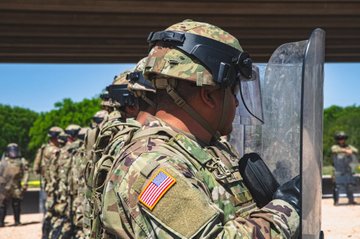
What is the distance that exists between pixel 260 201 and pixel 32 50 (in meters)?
17.7

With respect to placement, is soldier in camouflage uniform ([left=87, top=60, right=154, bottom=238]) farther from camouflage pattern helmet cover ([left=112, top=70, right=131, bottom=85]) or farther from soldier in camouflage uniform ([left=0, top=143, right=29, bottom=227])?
soldier in camouflage uniform ([left=0, top=143, right=29, bottom=227])

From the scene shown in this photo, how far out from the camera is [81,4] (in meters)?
14.2

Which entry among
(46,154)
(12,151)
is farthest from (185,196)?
(12,151)

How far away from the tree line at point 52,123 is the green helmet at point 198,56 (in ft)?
129

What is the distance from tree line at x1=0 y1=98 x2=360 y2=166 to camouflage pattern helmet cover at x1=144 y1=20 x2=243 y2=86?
39.5 metres

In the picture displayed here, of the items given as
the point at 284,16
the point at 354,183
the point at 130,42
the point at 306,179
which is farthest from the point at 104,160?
the point at 130,42

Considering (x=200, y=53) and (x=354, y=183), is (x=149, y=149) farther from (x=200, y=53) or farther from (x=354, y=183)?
(x=354, y=183)

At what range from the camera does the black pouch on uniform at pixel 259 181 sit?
2.20m

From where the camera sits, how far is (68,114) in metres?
51.4

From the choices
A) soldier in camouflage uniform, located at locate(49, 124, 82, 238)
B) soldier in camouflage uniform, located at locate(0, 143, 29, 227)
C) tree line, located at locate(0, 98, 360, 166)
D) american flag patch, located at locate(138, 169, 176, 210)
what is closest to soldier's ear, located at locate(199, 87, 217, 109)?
american flag patch, located at locate(138, 169, 176, 210)

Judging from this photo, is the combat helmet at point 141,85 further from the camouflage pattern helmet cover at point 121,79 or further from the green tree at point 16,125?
the green tree at point 16,125

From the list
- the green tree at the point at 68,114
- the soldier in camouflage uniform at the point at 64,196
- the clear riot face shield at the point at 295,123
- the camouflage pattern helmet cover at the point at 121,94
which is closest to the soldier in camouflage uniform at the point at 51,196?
the soldier in camouflage uniform at the point at 64,196

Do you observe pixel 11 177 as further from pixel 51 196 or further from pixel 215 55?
pixel 215 55

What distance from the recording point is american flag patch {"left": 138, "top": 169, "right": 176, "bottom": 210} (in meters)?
1.89
